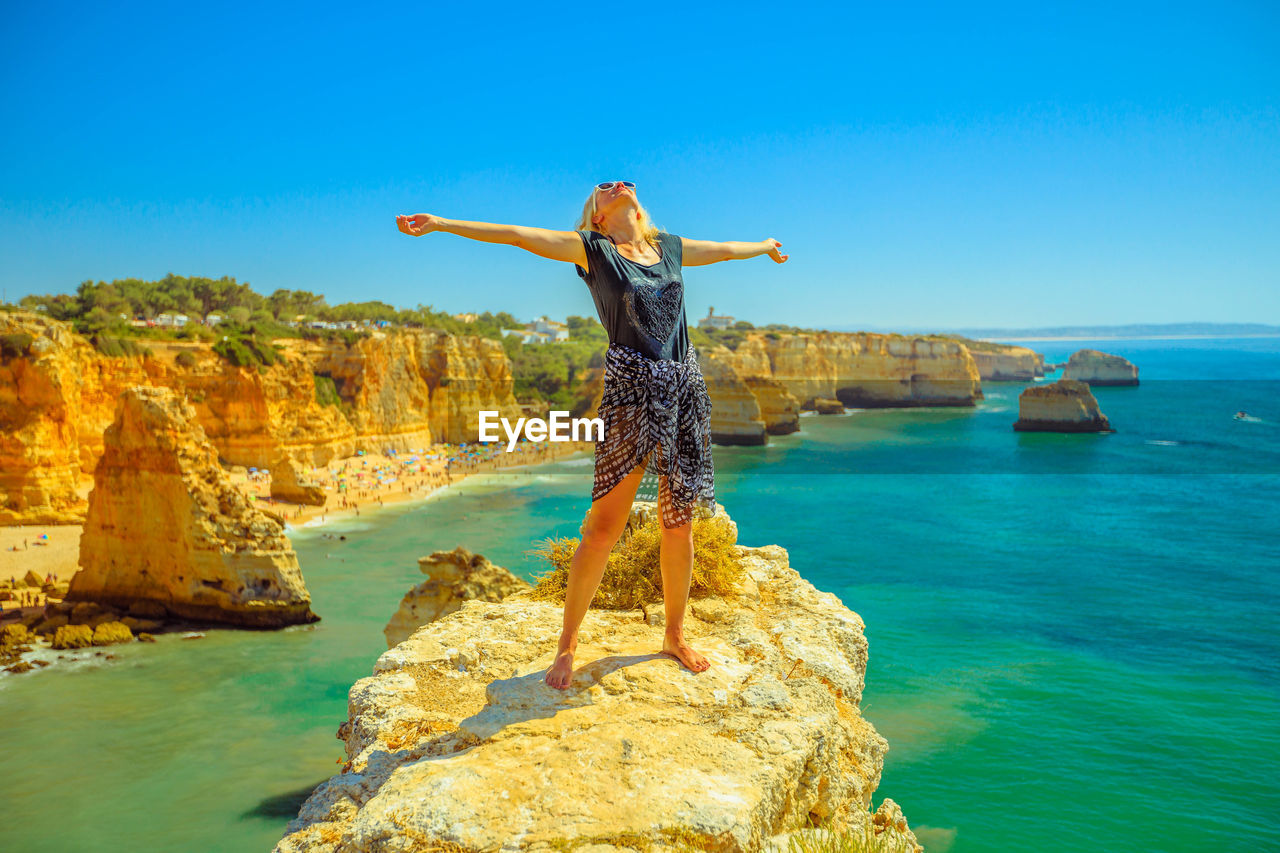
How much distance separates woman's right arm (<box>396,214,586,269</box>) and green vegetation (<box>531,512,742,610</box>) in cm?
169

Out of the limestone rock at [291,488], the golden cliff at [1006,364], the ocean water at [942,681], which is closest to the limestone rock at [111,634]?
the ocean water at [942,681]

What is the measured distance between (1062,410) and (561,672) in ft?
237

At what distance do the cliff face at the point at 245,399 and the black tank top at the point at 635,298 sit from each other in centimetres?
3006

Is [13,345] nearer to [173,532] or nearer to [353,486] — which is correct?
[173,532]

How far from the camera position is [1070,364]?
382 feet

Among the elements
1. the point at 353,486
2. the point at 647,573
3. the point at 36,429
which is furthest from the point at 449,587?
the point at 353,486

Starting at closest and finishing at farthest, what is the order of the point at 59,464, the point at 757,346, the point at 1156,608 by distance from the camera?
the point at 1156,608, the point at 59,464, the point at 757,346

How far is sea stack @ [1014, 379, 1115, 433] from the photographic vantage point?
65.5m

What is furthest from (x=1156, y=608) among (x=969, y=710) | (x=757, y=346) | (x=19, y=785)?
(x=757, y=346)

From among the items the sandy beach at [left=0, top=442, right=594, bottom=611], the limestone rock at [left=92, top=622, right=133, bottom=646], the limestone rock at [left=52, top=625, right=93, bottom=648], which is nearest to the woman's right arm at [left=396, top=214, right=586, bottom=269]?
the limestone rock at [left=92, top=622, right=133, bottom=646]

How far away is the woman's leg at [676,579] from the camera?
3.34 meters

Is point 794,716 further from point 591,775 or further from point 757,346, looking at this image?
A: point 757,346

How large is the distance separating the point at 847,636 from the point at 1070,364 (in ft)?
421

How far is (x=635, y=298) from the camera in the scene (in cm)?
310
